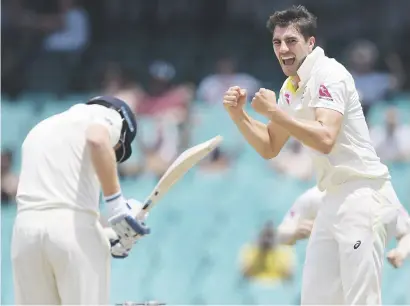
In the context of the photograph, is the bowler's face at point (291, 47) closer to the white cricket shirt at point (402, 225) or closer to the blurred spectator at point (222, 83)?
the white cricket shirt at point (402, 225)

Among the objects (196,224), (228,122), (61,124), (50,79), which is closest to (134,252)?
(196,224)

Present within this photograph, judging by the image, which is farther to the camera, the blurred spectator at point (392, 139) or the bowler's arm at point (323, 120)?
the blurred spectator at point (392, 139)

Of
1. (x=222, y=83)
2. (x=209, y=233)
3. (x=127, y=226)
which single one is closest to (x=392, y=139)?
(x=209, y=233)

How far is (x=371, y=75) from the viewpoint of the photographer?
1300 centimetres

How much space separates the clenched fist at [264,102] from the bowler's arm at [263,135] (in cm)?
55

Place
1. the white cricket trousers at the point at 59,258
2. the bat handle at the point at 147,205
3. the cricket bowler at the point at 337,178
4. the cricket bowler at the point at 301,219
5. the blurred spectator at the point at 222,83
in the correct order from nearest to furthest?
the white cricket trousers at the point at 59,258, the bat handle at the point at 147,205, the cricket bowler at the point at 337,178, the cricket bowler at the point at 301,219, the blurred spectator at the point at 222,83

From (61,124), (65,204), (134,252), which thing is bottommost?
(134,252)

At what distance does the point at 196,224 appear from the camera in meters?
11.9

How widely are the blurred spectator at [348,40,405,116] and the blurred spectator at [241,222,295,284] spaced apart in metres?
2.36

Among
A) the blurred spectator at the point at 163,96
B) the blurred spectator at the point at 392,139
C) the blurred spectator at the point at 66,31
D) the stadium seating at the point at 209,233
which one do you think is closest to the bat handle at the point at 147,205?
the stadium seating at the point at 209,233

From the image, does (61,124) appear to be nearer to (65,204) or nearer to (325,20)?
(65,204)

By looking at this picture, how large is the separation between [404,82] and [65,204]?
8789 mm

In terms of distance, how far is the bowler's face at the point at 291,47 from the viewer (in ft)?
20.2

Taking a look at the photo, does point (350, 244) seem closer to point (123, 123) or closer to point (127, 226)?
point (127, 226)
